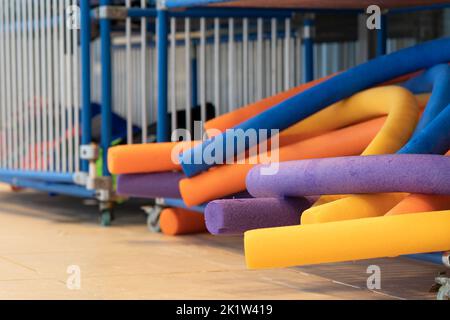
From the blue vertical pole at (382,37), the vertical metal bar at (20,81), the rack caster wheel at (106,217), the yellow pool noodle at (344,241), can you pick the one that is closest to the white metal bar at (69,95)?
the rack caster wheel at (106,217)

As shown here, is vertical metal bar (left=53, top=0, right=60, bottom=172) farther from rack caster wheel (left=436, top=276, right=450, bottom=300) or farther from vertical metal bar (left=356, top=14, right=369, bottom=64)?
rack caster wheel (left=436, top=276, right=450, bottom=300)

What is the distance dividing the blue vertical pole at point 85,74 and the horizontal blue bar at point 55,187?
19cm

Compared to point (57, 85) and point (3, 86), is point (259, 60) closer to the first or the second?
point (57, 85)

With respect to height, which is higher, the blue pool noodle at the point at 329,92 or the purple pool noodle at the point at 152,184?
the blue pool noodle at the point at 329,92

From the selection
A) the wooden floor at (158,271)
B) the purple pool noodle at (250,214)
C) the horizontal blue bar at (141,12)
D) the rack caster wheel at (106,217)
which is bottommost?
the rack caster wheel at (106,217)

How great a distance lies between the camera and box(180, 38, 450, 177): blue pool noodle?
3.89 m

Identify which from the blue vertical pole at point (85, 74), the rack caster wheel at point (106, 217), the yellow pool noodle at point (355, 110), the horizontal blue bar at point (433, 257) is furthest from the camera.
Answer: the rack caster wheel at point (106, 217)

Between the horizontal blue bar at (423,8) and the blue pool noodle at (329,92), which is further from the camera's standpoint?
the horizontal blue bar at (423,8)

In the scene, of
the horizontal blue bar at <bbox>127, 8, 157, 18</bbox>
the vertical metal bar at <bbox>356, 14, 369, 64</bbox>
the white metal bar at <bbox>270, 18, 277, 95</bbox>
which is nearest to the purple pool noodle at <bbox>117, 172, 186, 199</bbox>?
the horizontal blue bar at <bbox>127, 8, 157, 18</bbox>

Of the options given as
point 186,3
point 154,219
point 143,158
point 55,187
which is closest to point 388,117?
point 143,158

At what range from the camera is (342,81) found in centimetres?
397

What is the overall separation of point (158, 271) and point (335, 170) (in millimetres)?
817

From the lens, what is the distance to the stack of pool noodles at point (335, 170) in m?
2.93

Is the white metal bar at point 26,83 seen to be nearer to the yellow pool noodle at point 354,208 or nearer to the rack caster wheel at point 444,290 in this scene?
the yellow pool noodle at point 354,208
